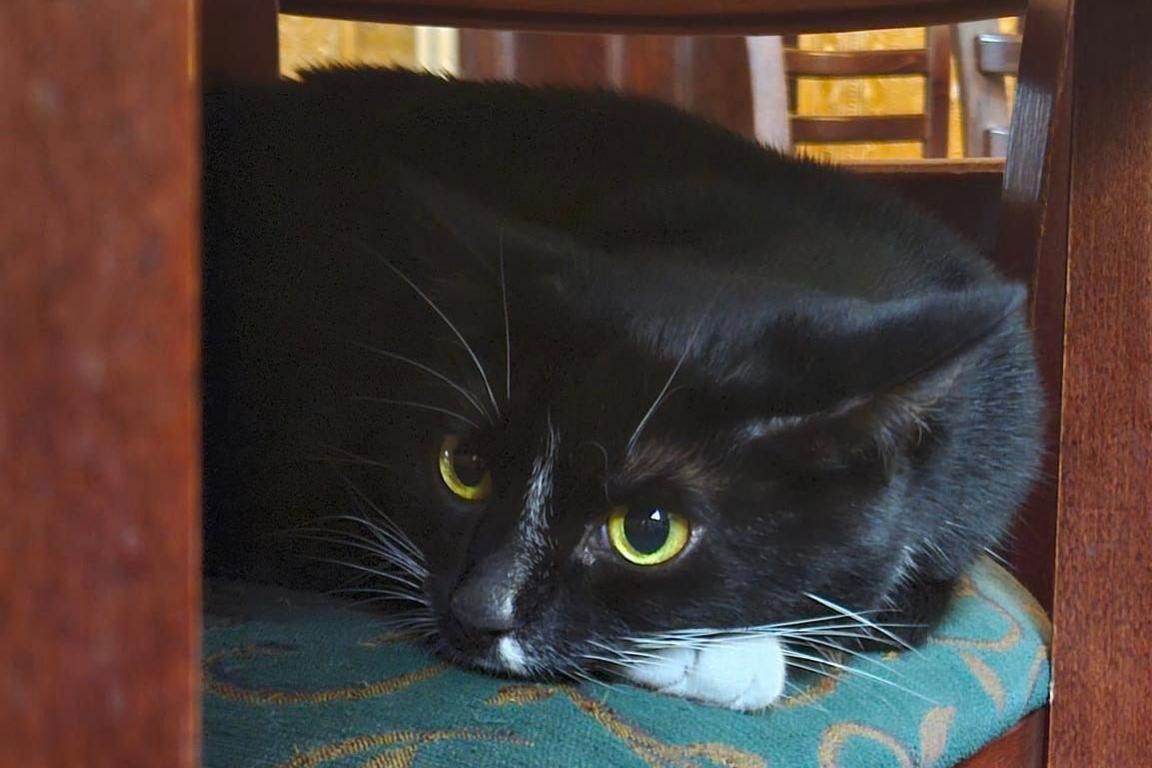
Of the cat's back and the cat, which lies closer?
the cat

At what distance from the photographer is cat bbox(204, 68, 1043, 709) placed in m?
0.65

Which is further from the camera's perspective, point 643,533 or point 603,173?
point 603,173

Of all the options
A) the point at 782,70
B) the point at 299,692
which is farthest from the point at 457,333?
the point at 782,70

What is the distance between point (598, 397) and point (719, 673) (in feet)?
0.54

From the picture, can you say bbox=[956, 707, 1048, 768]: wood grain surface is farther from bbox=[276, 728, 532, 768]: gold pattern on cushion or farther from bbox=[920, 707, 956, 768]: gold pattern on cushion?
bbox=[276, 728, 532, 768]: gold pattern on cushion

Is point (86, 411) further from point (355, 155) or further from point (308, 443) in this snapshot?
point (355, 155)

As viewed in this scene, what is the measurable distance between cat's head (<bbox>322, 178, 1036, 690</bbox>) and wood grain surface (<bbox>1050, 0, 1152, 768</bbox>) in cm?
9

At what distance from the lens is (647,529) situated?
656mm

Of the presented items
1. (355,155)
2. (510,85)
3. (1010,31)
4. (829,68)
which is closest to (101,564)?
(355,155)

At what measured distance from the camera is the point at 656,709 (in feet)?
1.89

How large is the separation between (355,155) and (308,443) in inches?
9.8

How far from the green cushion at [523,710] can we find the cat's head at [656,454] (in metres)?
0.05

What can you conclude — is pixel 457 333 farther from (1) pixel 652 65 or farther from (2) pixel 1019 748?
(1) pixel 652 65

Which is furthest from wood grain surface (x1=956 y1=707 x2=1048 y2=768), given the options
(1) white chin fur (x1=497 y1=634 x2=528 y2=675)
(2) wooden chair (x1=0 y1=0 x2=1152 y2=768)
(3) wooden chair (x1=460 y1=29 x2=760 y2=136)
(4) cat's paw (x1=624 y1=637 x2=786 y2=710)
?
(3) wooden chair (x1=460 y1=29 x2=760 y2=136)
